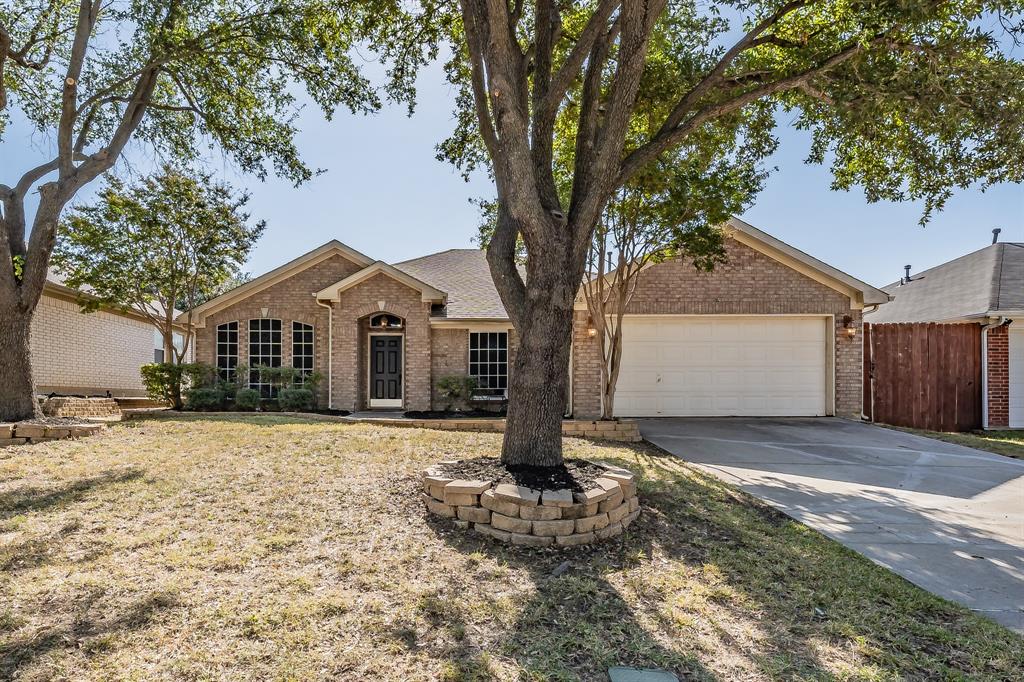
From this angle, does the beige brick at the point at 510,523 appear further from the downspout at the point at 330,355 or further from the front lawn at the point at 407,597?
the downspout at the point at 330,355

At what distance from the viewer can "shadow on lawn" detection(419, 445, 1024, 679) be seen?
2.66 m

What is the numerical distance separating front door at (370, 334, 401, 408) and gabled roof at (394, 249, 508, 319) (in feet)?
6.26

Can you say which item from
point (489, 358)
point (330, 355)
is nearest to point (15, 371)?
point (330, 355)

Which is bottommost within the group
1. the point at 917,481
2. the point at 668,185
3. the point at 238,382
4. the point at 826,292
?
the point at 917,481

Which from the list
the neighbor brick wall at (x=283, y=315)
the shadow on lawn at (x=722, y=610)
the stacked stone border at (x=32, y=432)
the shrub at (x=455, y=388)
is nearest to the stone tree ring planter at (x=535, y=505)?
the shadow on lawn at (x=722, y=610)

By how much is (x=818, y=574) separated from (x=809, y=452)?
206 inches

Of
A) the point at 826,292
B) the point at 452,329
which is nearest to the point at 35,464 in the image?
the point at 452,329

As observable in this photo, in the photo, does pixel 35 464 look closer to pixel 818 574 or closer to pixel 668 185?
pixel 818 574

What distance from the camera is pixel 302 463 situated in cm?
620

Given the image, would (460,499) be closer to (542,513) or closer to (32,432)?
(542,513)

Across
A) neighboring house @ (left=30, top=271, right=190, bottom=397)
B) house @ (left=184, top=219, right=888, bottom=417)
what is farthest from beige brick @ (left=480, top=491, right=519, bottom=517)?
neighboring house @ (left=30, top=271, right=190, bottom=397)

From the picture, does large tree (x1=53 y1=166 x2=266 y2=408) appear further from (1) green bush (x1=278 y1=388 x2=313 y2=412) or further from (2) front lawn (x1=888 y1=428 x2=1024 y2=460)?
(2) front lawn (x1=888 y1=428 x2=1024 y2=460)

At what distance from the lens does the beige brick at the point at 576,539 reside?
4039 millimetres

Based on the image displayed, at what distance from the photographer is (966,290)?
13.1 metres
